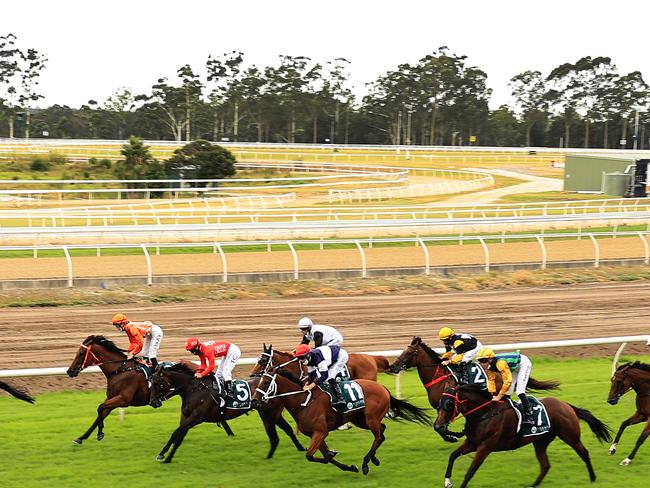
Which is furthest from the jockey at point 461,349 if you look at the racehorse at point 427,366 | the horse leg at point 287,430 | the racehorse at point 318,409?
the horse leg at point 287,430

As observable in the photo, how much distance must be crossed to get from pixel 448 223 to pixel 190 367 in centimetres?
1595

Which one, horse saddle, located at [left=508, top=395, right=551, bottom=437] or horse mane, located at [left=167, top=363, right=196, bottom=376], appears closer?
horse saddle, located at [left=508, top=395, right=551, bottom=437]

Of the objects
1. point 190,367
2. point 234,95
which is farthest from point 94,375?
point 234,95

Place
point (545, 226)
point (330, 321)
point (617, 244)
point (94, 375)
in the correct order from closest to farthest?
point (94, 375), point (330, 321), point (617, 244), point (545, 226)

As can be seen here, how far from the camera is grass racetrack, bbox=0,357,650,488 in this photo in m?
7.61

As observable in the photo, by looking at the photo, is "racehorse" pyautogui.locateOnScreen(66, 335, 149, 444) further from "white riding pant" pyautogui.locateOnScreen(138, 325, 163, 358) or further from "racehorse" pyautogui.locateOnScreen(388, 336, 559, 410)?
"racehorse" pyautogui.locateOnScreen(388, 336, 559, 410)

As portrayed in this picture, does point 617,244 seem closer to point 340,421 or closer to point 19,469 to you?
point 340,421

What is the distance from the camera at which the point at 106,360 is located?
872 cm

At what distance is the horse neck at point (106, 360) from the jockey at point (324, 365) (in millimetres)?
1765

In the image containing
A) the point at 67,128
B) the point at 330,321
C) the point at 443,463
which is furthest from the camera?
the point at 67,128

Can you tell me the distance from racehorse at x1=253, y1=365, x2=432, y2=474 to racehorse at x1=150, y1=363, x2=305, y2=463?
0.72 ft

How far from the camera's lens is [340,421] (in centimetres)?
795

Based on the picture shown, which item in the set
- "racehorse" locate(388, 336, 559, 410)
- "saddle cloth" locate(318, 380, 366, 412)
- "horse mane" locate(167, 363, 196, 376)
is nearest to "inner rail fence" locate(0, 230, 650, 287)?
"horse mane" locate(167, 363, 196, 376)

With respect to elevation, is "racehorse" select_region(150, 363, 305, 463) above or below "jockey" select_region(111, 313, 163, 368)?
below
